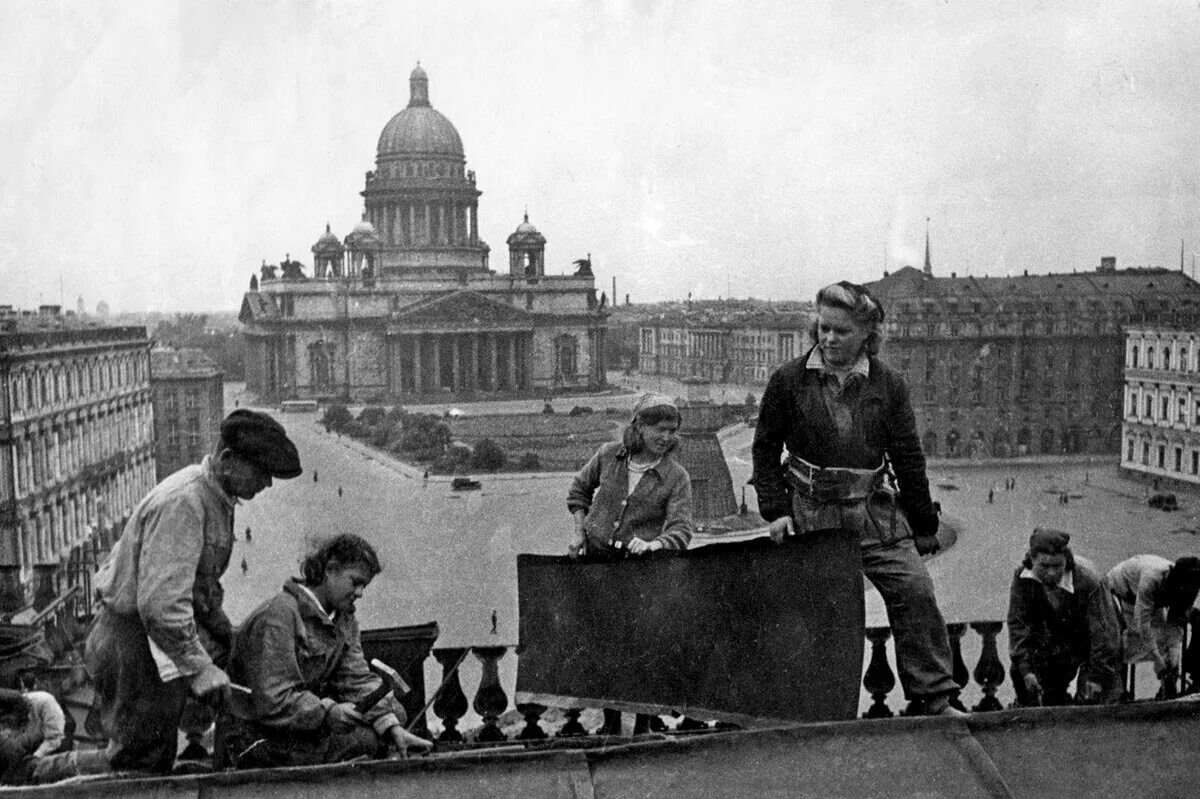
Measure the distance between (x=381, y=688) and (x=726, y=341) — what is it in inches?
851

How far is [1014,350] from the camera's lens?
1046 inches

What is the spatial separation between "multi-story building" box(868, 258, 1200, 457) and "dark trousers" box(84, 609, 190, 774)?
23785 millimetres

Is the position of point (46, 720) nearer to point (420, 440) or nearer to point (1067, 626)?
point (1067, 626)

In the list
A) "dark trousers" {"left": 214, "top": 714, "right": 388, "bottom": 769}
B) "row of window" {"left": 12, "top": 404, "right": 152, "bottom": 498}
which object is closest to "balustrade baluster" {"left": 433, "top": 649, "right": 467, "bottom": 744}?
"dark trousers" {"left": 214, "top": 714, "right": 388, "bottom": 769}

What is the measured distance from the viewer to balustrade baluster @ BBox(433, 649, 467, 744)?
4.80 metres

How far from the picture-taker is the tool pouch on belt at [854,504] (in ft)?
14.2

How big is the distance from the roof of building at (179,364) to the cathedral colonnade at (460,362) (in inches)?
456

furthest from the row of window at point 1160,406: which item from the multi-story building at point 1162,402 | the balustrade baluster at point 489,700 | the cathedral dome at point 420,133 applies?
the balustrade baluster at point 489,700

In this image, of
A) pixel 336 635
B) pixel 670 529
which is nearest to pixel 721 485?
pixel 670 529

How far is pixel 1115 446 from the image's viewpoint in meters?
24.6

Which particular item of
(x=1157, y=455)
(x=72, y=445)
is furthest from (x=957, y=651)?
(x=1157, y=455)

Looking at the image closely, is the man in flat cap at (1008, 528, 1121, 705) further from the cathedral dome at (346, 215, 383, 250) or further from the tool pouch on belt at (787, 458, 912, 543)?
the cathedral dome at (346, 215, 383, 250)

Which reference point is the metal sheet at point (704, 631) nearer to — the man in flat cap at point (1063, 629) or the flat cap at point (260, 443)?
the flat cap at point (260, 443)

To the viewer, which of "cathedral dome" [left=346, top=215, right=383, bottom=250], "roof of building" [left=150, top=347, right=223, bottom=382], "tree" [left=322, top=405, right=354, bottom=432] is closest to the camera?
"roof of building" [left=150, top=347, right=223, bottom=382]
